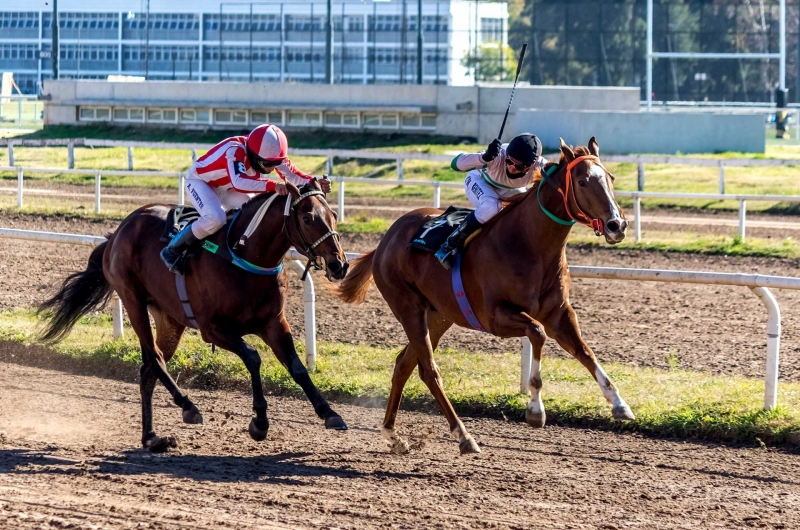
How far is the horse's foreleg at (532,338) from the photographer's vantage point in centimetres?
632

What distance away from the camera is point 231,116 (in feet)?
106

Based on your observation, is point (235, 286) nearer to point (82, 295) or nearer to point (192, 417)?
point (192, 417)

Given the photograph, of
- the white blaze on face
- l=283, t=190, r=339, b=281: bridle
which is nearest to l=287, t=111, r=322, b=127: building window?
l=283, t=190, r=339, b=281: bridle

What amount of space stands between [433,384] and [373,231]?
976 centimetres

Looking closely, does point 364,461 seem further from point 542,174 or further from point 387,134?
point 387,134

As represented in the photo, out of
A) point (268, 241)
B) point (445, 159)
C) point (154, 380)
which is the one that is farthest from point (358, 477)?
point (445, 159)

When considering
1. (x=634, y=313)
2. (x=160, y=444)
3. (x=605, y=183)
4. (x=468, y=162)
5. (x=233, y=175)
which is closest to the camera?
(x=605, y=183)

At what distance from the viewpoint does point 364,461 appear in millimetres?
6438

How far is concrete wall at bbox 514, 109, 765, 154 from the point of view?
2703 cm

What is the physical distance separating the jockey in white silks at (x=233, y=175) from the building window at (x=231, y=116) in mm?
25396

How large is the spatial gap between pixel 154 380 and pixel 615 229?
324 cm

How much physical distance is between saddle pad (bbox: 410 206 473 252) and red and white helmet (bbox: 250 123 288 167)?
1.07 meters

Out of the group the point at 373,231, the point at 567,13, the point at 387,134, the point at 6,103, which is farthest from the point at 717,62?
the point at 373,231

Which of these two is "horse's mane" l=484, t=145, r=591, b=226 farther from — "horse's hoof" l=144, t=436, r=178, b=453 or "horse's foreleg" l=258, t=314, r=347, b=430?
"horse's hoof" l=144, t=436, r=178, b=453
